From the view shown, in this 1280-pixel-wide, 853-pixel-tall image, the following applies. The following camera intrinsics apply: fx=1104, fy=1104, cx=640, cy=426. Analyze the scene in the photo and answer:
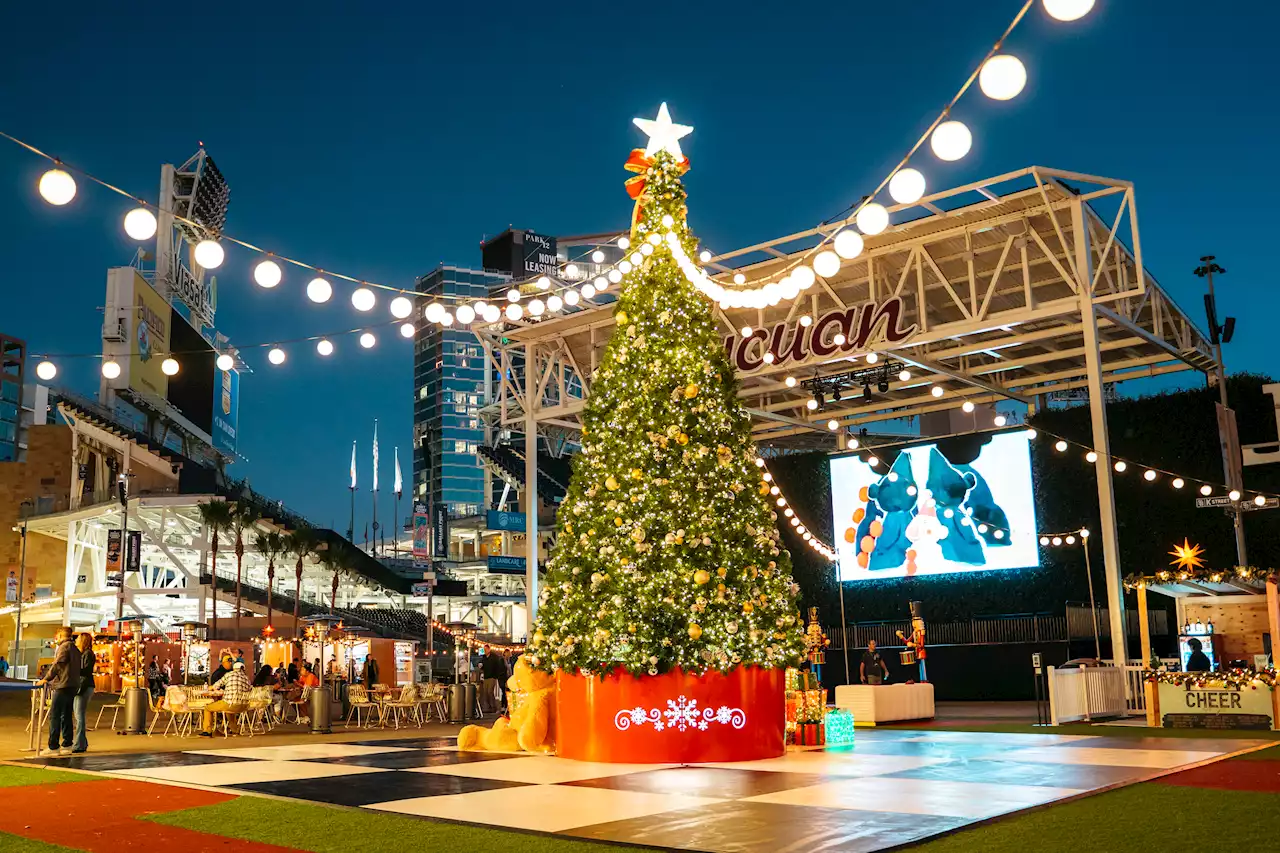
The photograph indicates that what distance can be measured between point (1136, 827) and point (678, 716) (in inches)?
201

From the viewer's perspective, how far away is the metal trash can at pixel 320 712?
1792 centimetres

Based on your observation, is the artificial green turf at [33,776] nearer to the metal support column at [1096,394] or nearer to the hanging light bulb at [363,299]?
the hanging light bulb at [363,299]

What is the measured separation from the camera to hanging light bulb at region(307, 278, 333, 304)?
1099cm

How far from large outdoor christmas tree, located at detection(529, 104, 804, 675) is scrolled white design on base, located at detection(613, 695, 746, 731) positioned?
1.33ft

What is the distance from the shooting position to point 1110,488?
17.8m

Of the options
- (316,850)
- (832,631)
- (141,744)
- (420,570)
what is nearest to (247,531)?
(420,570)

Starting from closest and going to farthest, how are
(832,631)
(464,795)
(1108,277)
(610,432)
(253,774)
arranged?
(464,795)
(253,774)
(610,432)
(1108,277)
(832,631)

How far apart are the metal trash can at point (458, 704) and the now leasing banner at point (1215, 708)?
12.5 metres

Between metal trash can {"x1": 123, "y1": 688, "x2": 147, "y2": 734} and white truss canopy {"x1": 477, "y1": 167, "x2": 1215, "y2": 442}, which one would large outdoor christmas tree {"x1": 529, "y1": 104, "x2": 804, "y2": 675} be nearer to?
white truss canopy {"x1": 477, "y1": 167, "x2": 1215, "y2": 442}

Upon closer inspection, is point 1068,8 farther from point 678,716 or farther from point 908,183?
point 678,716

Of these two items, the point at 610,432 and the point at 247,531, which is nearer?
the point at 610,432

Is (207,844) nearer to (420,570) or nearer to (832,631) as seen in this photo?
(832,631)

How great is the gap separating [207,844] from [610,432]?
239 inches

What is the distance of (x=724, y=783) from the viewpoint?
362 inches
